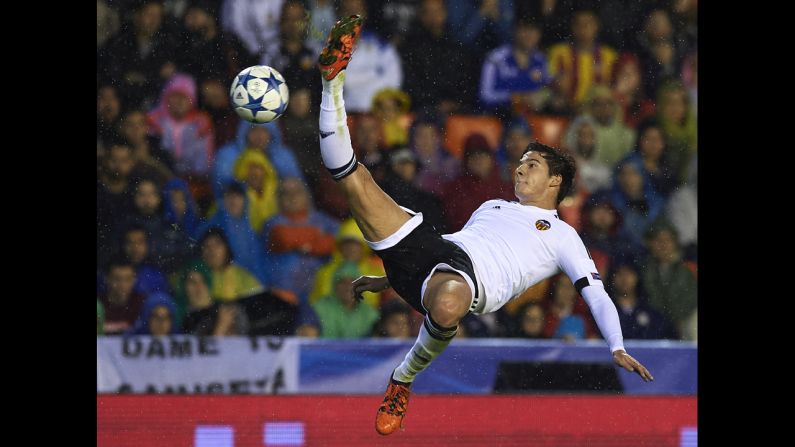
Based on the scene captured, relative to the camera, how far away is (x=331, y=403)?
767cm

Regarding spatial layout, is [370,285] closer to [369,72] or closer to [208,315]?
[208,315]

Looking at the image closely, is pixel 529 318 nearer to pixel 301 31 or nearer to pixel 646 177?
pixel 646 177

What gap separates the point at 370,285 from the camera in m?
6.27

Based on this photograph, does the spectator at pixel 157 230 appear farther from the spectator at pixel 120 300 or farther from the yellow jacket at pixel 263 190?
the yellow jacket at pixel 263 190

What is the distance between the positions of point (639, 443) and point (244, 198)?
3.49m

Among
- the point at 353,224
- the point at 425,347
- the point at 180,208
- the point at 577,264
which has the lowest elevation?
the point at 425,347

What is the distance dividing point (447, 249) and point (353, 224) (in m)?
2.87

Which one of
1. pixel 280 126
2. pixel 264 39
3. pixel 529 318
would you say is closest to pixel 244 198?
pixel 280 126

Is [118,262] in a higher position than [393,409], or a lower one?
higher

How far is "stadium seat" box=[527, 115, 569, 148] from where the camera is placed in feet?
31.0

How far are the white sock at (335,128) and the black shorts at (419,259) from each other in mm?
500

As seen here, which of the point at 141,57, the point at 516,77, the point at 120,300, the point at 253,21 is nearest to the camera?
the point at 120,300

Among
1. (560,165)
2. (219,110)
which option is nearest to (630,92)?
(219,110)

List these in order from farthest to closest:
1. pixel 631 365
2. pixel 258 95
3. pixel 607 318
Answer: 1. pixel 258 95
2. pixel 607 318
3. pixel 631 365
